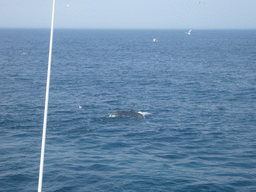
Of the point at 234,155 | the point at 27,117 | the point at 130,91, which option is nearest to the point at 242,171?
the point at 234,155

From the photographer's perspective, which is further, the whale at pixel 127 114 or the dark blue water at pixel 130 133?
the whale at pixel 127 114

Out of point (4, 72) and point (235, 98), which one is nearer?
point (235, 98)

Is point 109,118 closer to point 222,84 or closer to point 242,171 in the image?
point 242,171

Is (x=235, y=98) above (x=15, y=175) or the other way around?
above

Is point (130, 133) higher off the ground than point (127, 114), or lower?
lower

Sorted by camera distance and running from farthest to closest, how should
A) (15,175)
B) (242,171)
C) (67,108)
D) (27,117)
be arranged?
(67,108) < (27,117) < (242,171) < (15,175)

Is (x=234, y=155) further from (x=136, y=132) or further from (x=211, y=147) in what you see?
(x=136, y=132)

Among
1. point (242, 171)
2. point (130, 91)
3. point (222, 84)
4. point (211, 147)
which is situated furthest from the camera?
point (222, 84)

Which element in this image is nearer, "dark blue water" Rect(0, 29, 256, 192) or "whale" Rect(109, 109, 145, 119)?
"dark blue water" Rect(0, 29, 256, 192)

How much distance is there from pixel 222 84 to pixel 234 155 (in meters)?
34.2

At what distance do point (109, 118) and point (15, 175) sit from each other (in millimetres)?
16754

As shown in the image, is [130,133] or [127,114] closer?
[130,133]

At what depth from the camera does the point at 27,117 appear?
3844cm

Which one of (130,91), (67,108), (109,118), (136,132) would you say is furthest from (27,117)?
(130,91)
